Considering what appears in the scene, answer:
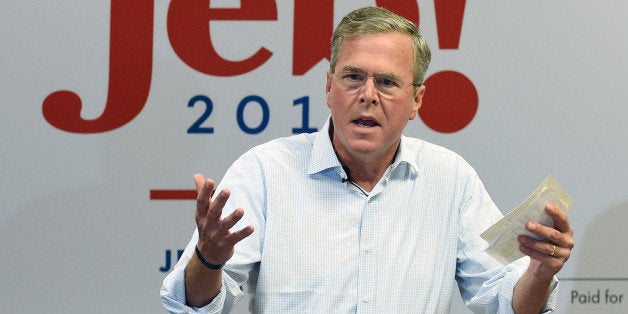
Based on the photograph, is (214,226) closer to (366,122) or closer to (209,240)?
(209,240)

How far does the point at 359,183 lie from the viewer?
2.59 m

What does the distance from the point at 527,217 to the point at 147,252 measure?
171 cm

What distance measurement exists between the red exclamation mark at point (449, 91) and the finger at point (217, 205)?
1.52 meters

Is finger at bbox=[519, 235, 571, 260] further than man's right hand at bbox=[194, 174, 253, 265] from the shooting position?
Yes

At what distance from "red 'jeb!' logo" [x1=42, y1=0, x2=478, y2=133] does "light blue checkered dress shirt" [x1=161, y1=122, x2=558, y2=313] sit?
0.84 m

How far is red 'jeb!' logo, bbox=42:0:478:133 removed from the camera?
3400 mm

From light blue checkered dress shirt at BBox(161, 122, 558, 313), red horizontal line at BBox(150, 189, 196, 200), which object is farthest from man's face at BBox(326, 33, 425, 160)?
red horizontal line at BBox(150, 189, 196, 200)

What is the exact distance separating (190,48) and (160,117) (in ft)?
0.91

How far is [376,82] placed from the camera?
252 cm

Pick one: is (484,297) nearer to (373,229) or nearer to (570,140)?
(373,229)

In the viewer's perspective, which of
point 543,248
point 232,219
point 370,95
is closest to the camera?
point 232,219

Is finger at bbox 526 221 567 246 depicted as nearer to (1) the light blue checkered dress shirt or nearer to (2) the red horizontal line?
(1) the light blue checkered dress shirt

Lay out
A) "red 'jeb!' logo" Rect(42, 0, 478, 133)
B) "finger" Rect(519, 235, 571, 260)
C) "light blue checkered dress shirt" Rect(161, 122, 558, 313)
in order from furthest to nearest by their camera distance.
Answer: "red 'jeb!' logo" Rect(42, 0, 478, 133) → "light blue checkered dress shirt" Rect(161, 122, 558, 313) → "finger" Rect(519, 235, 571, 260)

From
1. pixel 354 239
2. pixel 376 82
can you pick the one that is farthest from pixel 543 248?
pixel 376 82
